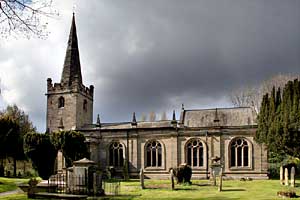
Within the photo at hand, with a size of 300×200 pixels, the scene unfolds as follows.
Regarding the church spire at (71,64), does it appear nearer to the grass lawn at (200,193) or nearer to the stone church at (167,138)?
the stone church at (167,138)

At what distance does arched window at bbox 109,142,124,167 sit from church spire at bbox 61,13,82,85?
8825mm

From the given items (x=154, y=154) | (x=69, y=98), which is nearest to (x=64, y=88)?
(x=69, y=98)

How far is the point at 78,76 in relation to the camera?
4297 cm

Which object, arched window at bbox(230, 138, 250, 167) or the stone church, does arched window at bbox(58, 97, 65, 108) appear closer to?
the stone church

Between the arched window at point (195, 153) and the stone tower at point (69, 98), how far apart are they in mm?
13200

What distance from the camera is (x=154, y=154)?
127ft

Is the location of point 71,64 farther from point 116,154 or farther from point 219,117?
point 219,117

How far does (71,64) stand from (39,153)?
13343mm

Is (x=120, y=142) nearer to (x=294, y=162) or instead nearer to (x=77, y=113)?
(x=77, y=113)

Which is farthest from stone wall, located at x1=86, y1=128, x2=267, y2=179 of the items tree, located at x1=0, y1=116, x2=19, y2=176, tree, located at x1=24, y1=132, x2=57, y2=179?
tree, located at x1=0, y1=116, x2=19, y2=176

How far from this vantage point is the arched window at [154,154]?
38688 mm

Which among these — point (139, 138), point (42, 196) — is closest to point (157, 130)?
point (139, 138)

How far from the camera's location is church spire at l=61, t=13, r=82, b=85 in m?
42.9

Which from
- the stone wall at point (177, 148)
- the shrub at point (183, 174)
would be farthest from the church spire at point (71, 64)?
the shrub at point (183, 174)
